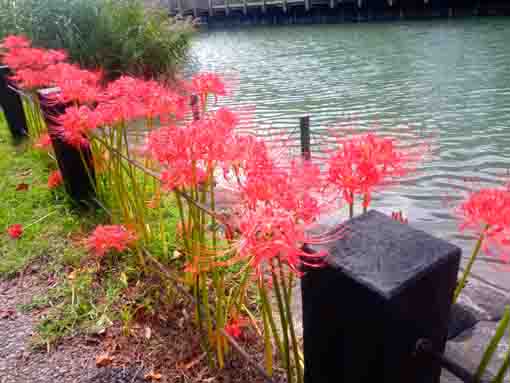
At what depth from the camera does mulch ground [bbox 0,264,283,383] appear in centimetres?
225

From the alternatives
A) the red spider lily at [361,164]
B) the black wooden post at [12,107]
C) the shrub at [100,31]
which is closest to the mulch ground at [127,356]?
the red spider lily at [361,164]

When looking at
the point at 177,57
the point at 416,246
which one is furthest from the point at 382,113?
the point at 416,246

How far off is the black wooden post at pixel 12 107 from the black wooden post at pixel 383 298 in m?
5.90

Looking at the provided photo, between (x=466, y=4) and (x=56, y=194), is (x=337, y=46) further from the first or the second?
(x=56, y=194)

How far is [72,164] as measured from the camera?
380 cm

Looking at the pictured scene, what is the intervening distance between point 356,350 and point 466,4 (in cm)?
2586

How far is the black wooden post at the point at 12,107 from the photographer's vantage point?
19.5 feet

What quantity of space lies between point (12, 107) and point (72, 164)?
117 inches

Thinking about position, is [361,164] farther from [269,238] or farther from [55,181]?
[55,181]

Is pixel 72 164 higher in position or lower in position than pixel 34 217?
higher

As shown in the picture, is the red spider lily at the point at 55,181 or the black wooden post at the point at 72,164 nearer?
the black wooden post at the point at 72,164

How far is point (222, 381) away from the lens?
2.19 metres

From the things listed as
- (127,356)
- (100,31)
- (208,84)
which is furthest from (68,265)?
(100,31)

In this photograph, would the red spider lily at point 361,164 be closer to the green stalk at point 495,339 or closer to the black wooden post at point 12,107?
the green stalk at point 495,339
